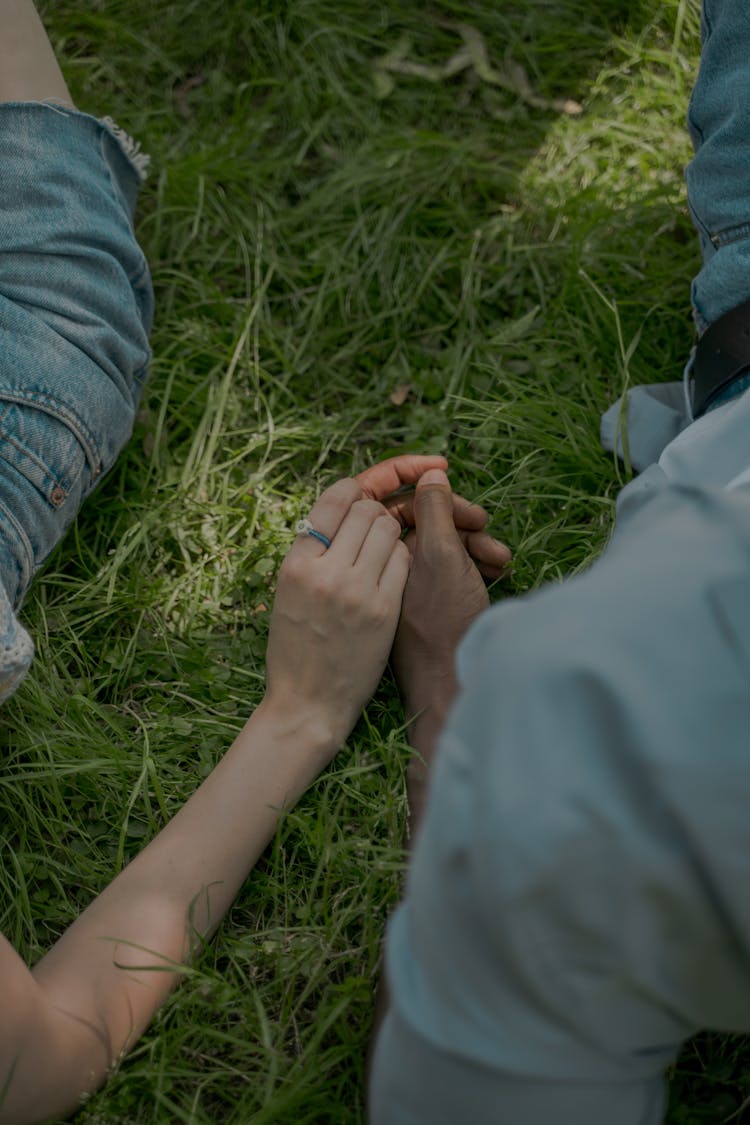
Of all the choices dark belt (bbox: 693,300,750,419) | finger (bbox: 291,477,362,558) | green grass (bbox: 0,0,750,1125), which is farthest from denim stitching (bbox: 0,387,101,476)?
dark belt (bbox: 693,300,750,419)

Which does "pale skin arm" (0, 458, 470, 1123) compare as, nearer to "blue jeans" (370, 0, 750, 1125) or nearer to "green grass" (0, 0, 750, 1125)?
"green grass" (0, 0, 750, 1125)

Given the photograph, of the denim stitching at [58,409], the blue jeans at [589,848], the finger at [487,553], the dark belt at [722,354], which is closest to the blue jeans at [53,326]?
the denim stitching at [58,409]

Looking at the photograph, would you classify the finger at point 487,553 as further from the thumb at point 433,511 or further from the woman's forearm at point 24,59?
the woman's forearm at point 24,59

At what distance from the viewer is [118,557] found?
2.27m

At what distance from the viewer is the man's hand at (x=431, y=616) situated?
1940mm

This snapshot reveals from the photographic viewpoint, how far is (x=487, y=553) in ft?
6.94

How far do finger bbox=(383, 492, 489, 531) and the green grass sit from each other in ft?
0.43

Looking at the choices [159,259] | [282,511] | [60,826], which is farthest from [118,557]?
[159,259]

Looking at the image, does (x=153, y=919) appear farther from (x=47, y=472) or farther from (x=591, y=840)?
(x=591, y=840)

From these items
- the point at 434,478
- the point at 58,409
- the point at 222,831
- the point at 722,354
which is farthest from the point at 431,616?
the point at 58,409

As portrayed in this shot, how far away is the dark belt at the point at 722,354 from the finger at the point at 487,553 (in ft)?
1.80

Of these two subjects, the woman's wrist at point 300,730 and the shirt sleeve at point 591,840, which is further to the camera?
the woman's wrist at point 300,730

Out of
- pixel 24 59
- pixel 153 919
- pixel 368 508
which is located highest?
pixel 24 59

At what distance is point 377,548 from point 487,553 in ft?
0.89
